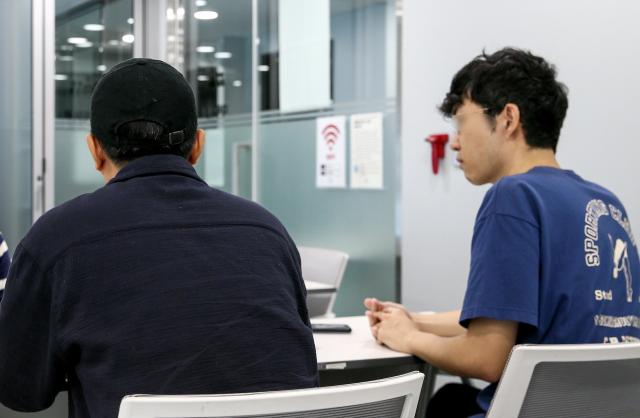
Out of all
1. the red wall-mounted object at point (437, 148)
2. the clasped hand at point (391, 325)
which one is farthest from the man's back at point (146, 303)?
the red wall-mounted object at point (437, 148)

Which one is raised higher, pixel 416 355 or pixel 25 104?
pixel 25 104

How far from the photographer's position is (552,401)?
1.46 m

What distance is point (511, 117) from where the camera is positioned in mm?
1980

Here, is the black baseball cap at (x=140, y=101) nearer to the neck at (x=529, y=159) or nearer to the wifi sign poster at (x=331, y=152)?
the neck at (x=529, y=159)

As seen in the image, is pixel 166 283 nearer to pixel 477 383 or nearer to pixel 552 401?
pixel 552 401

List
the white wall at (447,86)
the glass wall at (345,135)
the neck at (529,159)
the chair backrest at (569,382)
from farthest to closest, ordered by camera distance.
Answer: the glass wall at (345,135), the white wall at (447,86), the neck at (529,159), the chair backrest at (569,382)

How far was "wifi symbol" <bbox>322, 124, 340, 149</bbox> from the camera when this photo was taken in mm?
4715

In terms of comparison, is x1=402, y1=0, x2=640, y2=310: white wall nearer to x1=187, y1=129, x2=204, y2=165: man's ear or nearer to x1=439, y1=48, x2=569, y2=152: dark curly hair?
x1=439, y1=48, x2=569, y2=152: dark curly hair

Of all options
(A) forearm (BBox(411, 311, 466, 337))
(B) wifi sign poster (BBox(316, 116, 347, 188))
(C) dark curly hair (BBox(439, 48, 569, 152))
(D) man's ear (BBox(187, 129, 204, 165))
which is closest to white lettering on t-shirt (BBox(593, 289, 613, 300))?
(C) dark curly hair (BBox(439, 48, 569, 152))

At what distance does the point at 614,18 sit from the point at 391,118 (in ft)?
4.67

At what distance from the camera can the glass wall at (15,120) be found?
18.0 ft

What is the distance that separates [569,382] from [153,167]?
84cm

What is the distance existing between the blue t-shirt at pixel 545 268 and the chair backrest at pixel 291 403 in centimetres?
63

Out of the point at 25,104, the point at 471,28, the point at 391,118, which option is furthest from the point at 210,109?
the point at 471,28
